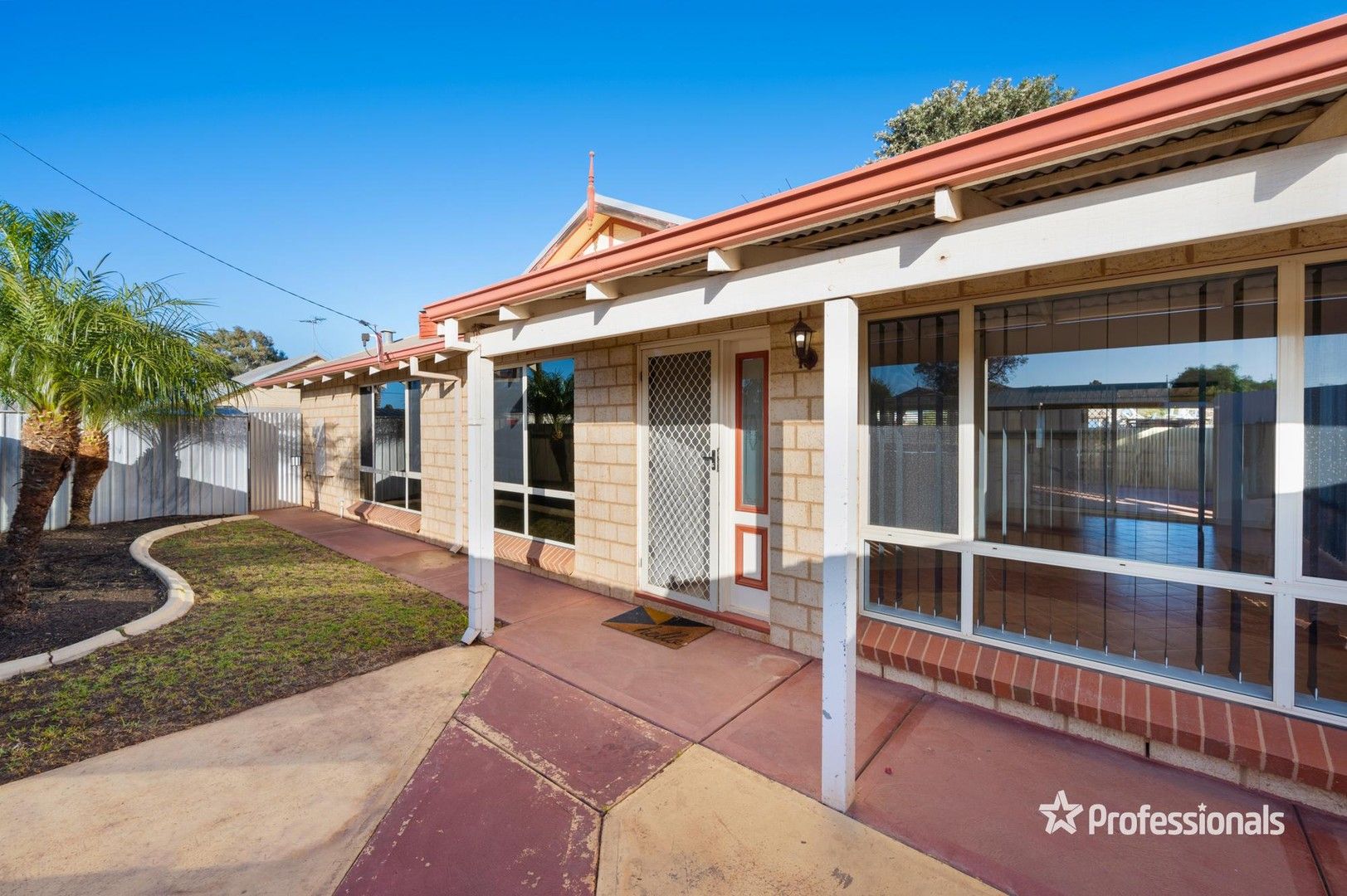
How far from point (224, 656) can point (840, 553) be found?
4486 mm

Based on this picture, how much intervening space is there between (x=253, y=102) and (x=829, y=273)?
15436 mm

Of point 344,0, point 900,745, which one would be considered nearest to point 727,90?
point 344,0

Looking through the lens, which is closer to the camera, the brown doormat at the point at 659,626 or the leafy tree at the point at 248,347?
the brown doormat at the point at 659,626

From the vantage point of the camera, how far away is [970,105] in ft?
65.3

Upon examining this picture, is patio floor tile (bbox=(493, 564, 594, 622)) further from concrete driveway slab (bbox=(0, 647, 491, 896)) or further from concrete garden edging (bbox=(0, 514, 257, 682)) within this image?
concrete garden edging (bbox=(0, 514, 257, 682))

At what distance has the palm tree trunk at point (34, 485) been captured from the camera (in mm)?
4684

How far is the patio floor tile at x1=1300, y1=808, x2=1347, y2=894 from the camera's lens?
6.93 ft

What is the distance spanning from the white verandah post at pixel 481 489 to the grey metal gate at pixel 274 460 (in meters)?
9.69

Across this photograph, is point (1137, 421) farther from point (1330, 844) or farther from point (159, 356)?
point (159, 356)

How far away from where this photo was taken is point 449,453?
795 cm

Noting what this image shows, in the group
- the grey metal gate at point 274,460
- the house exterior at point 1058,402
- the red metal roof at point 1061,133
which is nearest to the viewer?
the red metal roof at point 1061,133

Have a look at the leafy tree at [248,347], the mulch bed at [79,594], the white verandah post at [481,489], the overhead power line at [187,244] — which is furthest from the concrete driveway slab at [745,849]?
the leafy tree at [248,347]

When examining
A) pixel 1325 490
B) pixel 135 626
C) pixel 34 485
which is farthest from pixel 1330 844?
pixel 34 485

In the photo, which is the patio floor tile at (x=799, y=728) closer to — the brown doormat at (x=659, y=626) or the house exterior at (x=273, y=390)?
the brown doormat at (x=659, y=626)
